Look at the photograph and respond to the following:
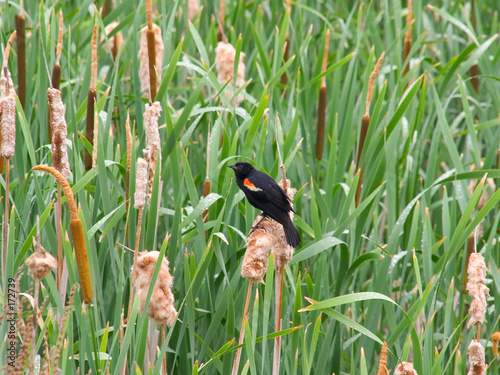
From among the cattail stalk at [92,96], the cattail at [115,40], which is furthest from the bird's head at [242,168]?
the cattail at [115,40]

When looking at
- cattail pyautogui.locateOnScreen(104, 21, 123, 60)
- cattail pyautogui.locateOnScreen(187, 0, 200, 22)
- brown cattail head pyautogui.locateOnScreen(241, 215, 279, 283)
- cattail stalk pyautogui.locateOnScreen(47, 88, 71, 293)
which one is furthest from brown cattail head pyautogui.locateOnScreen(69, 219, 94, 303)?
cattail pyautogui.locateOnScreen(187, 0, 200, 22)

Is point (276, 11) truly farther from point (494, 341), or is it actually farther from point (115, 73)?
point (494, 341)

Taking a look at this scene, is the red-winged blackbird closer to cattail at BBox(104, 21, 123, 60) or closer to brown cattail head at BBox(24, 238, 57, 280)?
brown cattail head at BBox(24, 238, 57, 280)

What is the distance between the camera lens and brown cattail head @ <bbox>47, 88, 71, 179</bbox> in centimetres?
139

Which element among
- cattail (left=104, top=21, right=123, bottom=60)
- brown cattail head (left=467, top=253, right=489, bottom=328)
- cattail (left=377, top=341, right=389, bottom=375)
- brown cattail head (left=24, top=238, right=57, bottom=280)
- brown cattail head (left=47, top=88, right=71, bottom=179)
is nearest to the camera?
brown cattail head (left=24, top=238, right=57, bottom=280)

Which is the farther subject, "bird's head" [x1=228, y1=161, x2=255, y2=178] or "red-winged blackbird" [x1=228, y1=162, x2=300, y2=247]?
"bird's head" [x1=228, y1=161, x2=255, y2=178]

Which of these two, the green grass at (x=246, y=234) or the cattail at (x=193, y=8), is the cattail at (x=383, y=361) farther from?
the cattail at (x=193, y=8)

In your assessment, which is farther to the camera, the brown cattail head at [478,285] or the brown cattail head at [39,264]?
the brown cattail head at [478,285]

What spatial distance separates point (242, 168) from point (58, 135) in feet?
2.36

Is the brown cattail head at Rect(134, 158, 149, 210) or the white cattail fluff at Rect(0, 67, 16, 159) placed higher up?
the white cattail fluff at Rect(0, 67, 16, 159)

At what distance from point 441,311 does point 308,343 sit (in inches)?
25.3

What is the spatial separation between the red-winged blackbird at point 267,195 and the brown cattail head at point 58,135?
0.57 meters

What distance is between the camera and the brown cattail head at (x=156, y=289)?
1411 mm

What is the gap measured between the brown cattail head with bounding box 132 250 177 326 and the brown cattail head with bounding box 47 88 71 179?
28 centimetres
